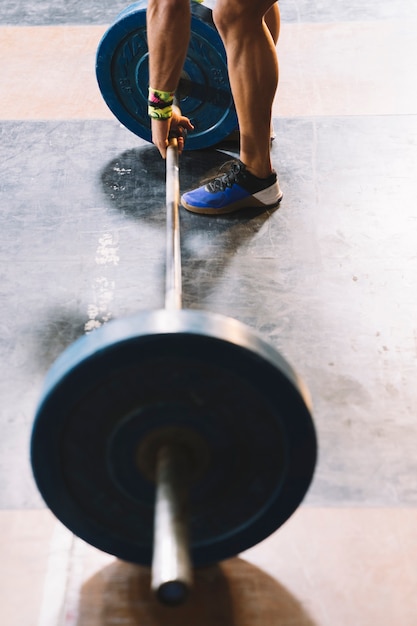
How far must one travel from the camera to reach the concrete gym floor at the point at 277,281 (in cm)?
115

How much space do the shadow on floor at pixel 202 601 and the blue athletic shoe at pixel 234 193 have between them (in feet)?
3.61

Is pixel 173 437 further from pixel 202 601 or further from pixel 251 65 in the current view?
pixel 251 65

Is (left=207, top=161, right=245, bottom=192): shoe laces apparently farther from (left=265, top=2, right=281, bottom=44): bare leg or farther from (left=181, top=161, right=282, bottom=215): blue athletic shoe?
(left=265, top=2, right=281, bottom=44): bare leg

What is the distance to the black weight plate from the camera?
94cm

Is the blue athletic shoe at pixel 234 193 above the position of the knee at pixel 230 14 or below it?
below

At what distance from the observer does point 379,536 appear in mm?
1227

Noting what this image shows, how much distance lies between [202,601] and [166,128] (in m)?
1.19

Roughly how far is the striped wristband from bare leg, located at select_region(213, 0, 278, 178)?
0.17 m

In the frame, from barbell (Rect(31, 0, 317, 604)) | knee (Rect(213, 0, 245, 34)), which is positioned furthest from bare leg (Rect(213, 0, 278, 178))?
barbell (Rect(31, 0, 317, 604))

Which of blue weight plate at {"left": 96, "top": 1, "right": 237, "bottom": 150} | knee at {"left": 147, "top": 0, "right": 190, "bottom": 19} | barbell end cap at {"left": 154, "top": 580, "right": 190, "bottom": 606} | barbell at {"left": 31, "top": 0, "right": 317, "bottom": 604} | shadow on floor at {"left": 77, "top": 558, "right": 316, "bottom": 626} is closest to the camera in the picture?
Answer: barbell end cap at {"left": 154, "top": 580, "right": 190, "bottom": 606}

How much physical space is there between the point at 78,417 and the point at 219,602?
1.28ft

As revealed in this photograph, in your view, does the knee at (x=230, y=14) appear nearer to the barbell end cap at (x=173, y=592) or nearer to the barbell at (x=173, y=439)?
the barbell at (x=173, y=439)

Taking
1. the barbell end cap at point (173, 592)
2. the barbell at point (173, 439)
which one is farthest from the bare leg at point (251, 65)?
the barbell end cap at point (173, 592)

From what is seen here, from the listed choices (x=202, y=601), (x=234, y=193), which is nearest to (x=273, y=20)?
(x=234, y=193)
